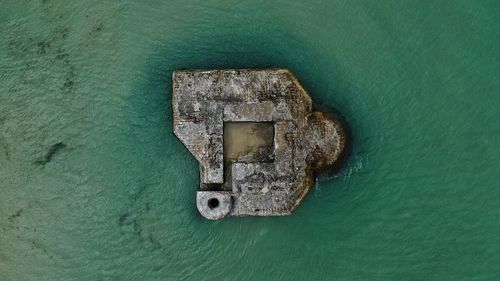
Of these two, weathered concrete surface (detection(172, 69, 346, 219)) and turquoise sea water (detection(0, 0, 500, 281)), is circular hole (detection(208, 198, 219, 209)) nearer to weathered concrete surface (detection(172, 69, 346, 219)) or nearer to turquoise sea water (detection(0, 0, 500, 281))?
weathered concrete surface (detection(172, 69, 346, 219))

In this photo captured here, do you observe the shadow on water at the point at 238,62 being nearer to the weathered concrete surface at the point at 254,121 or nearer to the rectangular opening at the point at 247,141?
the weathered concrete surface at the point at 254,121

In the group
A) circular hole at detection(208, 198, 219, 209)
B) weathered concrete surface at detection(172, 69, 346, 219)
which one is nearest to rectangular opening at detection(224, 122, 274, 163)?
weathered concrete surface at detection(172, 69, 346, 219)

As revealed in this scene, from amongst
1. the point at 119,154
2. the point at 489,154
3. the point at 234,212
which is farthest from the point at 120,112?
the point at 489,154

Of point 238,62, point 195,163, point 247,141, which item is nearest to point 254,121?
point 247,141

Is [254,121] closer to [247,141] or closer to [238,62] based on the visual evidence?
[247,141]

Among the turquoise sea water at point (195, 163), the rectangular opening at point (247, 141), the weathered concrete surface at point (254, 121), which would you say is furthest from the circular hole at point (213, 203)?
the rectangular opening at point (247, 141)
